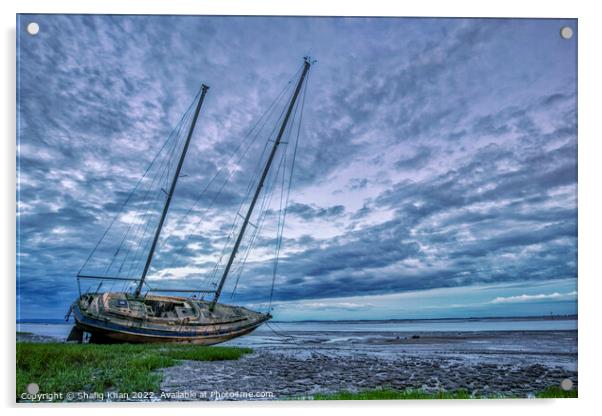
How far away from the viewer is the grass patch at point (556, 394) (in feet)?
27.9

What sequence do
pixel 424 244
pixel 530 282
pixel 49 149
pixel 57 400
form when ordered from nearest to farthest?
1. pixel 57 400
2. pixel 49 149
3. pixel 530 282
4. pixel 424 244

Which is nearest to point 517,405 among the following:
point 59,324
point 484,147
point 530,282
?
point 530,282

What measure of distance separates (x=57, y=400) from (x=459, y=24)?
35.2 feet

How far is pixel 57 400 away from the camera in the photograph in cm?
805

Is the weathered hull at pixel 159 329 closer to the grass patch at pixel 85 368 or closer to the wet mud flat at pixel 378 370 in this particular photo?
the wet mud flat at pixel 378 370

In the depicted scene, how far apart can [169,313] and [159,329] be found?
87 centimetres

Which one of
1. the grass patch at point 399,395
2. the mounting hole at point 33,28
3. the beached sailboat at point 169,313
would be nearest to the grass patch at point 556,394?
the grass patch at point 399,395

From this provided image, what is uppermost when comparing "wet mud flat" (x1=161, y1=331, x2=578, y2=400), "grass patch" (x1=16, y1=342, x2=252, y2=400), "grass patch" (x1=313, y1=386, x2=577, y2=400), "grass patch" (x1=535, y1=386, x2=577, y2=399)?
"grass patch" (x1=16, y1=342, x2=252, y2=400)

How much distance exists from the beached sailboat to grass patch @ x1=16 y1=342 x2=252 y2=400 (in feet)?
4.21

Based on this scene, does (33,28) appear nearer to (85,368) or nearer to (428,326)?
(85,368)

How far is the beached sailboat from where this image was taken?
10.7 m

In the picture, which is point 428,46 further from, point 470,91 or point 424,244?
point 424,244

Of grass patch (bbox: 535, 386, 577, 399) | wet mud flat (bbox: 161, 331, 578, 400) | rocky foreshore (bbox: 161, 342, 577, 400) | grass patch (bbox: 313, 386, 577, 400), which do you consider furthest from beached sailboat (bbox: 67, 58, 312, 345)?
grass patch (bbox: 535, 386, 577, 399)

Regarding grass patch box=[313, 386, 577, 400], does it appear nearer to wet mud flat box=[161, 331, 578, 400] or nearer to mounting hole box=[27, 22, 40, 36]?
wet mud flat box=[161, 331, 578, 400]
